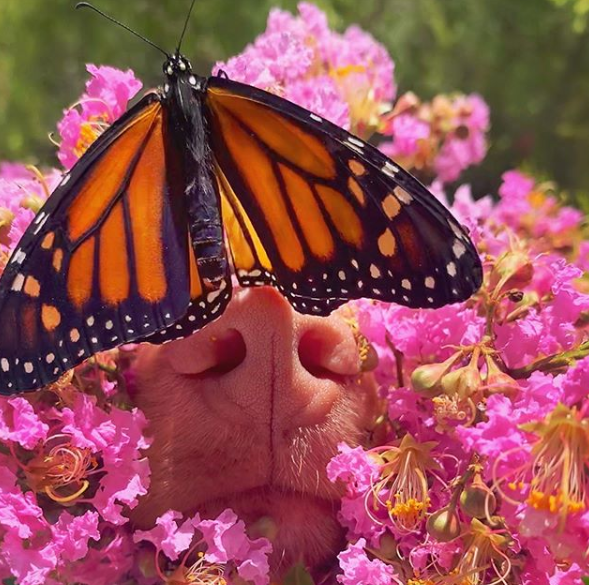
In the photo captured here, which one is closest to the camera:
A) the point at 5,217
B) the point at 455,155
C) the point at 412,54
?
the point at 5,217

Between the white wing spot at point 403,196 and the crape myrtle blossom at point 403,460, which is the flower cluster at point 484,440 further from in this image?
the white wing spot at point 403,196

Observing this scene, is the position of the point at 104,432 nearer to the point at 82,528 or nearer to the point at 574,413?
the point at 82,528

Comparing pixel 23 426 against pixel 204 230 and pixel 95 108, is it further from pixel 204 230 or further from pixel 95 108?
pixel 95 108

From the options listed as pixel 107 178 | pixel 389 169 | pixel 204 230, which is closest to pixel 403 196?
pixel 389 169

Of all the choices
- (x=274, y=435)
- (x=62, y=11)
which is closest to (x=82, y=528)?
(x=274, y=435)

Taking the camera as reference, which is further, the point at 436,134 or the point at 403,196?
the point at 436,134
